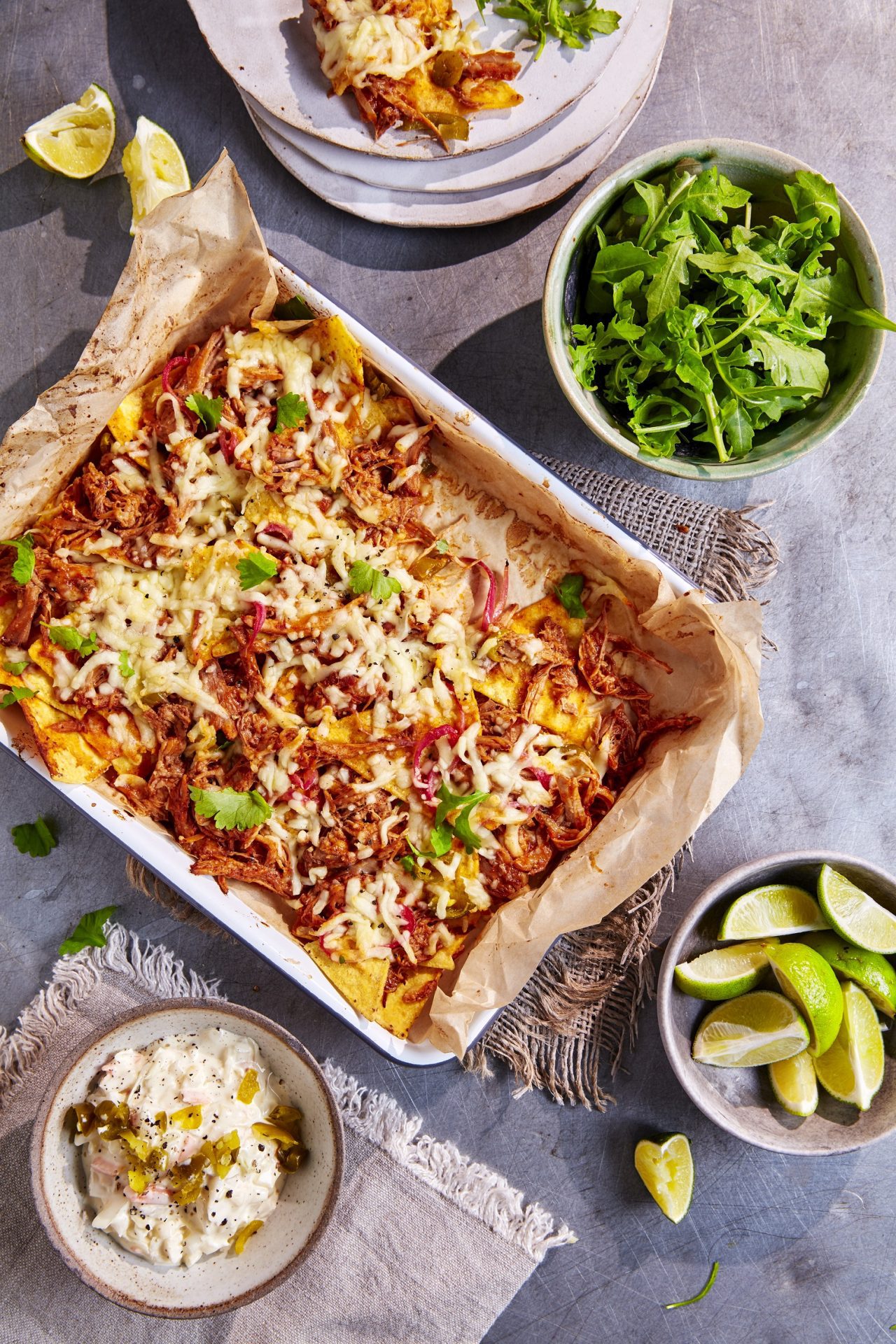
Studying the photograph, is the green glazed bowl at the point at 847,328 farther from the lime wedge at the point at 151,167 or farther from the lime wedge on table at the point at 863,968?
the lime wedge on table at the point at 863,968

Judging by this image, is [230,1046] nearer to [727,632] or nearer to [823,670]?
[727,632]

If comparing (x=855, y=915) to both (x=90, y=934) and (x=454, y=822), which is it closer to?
(x=454, y=822)

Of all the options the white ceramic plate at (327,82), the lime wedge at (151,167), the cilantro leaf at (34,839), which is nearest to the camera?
the white ceramic plate at (327,82)

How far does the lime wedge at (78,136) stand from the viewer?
2.57 metres

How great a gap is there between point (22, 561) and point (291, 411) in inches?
28.0

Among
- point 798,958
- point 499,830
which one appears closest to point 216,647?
point 499,830

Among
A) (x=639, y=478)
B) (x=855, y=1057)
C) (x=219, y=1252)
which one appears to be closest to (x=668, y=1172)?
(x=855, y=1057)

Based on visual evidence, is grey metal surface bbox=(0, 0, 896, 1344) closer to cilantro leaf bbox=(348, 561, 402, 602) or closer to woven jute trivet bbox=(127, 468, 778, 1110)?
woven jute trivet bbox=(127, 468, 778, 1110)

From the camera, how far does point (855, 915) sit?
7.96 ft

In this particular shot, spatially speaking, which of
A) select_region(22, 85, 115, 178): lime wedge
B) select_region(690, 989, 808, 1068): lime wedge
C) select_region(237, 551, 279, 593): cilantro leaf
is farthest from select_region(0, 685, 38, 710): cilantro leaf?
select_region(690, 989, 808, 1068): lime wedge

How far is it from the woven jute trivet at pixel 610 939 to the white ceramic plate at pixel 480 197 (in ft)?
2.20

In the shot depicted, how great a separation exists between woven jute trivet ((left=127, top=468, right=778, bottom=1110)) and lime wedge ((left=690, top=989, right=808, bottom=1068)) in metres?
0.20

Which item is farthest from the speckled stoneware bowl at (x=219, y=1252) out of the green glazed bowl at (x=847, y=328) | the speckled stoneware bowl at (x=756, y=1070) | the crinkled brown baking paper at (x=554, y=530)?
the green glazed bowl at (x=847, y=328)

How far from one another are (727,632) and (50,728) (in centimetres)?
157
